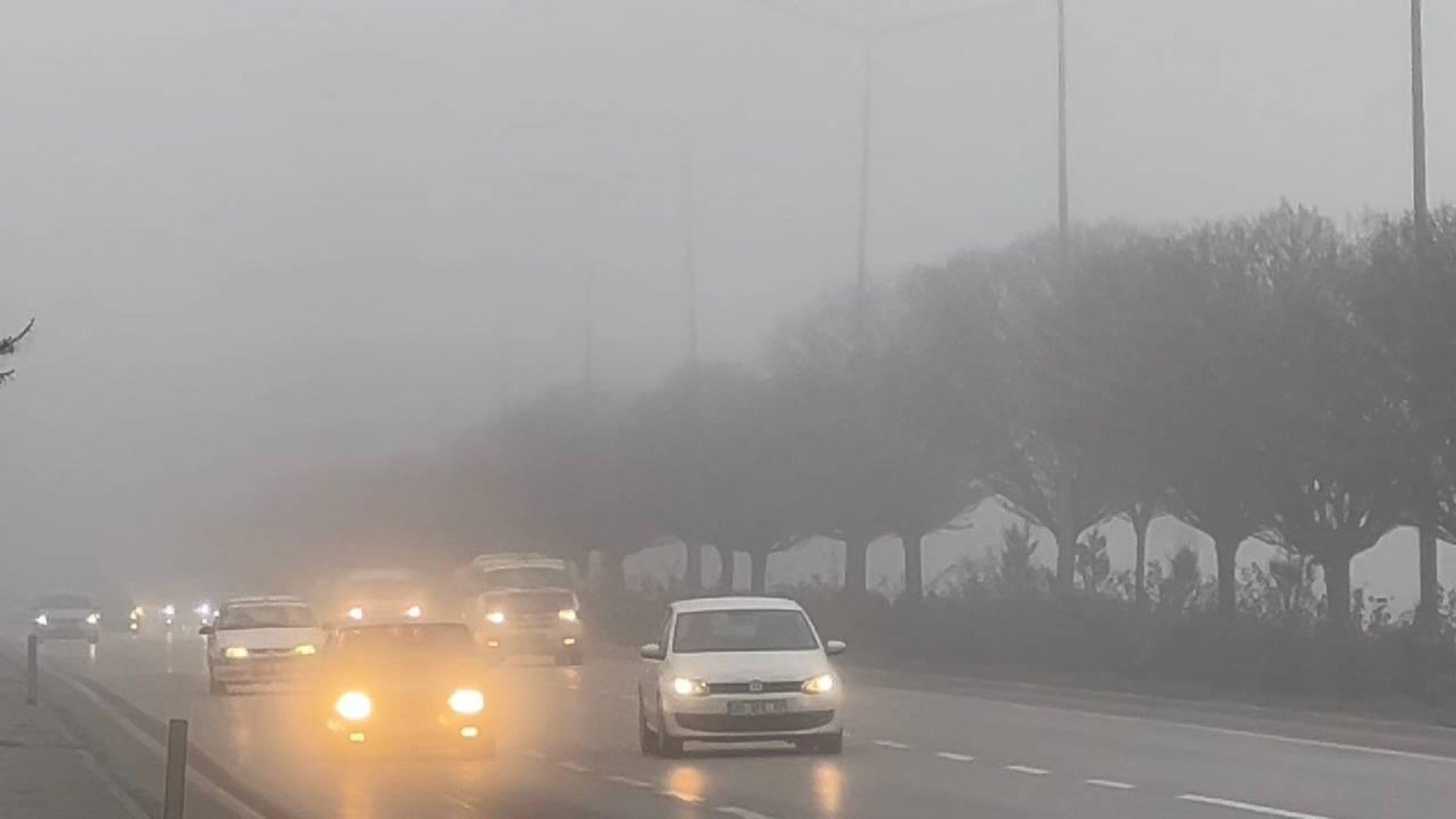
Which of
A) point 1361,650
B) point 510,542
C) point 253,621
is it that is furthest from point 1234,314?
point 510,542

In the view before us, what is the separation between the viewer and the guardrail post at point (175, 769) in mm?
18391

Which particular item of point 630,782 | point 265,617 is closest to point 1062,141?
point 265,617

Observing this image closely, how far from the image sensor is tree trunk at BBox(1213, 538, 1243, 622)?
49381 mm

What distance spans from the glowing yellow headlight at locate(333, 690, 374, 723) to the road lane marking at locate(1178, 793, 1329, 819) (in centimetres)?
1010

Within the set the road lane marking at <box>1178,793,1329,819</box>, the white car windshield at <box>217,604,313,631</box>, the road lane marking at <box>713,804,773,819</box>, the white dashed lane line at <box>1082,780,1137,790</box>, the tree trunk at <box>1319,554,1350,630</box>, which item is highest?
the tree trunk at <box>1319,554,1350,630</box>

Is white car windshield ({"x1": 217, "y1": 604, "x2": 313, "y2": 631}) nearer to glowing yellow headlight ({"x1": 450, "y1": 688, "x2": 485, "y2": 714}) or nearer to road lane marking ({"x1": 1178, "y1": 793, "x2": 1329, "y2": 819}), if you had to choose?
glowing yellow headlight ({"x1": 450, "y1": 688, "x2": 485, "y2": 714})

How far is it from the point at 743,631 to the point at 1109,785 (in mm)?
7158

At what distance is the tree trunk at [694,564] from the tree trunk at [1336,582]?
32.1 metres

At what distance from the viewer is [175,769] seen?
62.0 ft

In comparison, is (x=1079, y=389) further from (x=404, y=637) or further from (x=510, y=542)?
(x=510, y=542)

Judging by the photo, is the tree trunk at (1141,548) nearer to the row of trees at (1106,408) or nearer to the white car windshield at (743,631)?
the row of trees at (1106,408)

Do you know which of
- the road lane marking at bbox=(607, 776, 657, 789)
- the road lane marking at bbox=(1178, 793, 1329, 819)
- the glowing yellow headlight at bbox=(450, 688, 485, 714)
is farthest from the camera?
the glowing yellow headlight at bbox=(450, 688, 485, 714)

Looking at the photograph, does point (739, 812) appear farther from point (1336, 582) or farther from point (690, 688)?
point (1336, 582)

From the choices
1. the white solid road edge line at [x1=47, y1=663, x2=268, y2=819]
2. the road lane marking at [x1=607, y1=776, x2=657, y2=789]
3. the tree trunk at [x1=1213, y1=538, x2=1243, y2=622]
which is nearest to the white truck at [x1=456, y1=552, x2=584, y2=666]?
the white solid road edge line at [x1=47, y1=663, x2=268, y2=819]
